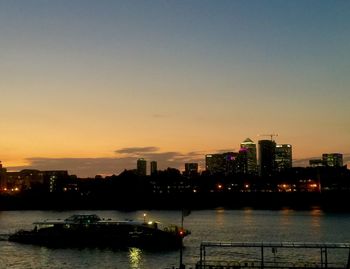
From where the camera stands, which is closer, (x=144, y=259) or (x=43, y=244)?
(x=144, y=259)

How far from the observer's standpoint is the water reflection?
60.1m

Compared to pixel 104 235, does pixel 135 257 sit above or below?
A: below

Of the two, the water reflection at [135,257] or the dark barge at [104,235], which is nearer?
the water reflection at [135,257]

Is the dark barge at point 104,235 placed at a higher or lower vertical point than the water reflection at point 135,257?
higher

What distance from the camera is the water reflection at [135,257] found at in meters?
60.1

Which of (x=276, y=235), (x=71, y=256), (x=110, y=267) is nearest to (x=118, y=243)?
(x=71, y=256)

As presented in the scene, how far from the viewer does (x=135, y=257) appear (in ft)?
213

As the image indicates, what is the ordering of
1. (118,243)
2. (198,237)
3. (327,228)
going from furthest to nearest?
(327,228) → (198,237) → (118,243)

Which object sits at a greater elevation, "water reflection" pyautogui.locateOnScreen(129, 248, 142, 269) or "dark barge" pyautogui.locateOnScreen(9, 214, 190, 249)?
"dark barge" pyautogui.locateOnScreen(9, 214, 190, 249)

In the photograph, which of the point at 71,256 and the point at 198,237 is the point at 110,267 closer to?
the point at 71,256

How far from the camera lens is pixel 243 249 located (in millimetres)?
66812

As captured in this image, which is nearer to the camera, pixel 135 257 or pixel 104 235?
pixel 135 257

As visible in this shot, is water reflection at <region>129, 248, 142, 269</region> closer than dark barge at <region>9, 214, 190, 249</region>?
Yes

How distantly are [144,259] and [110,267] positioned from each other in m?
4.77
